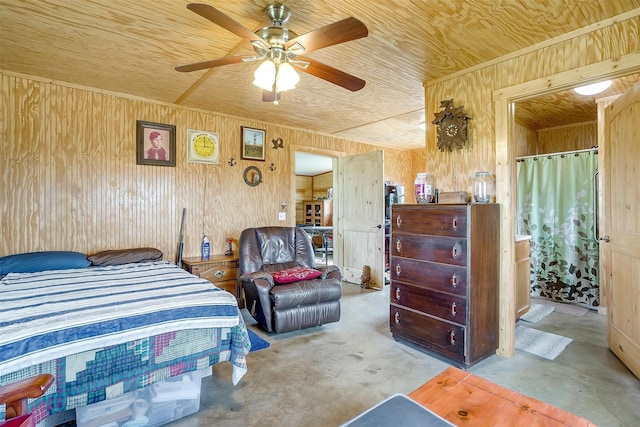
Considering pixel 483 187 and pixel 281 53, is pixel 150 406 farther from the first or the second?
pixel 483 187

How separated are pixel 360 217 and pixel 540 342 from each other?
277 cm

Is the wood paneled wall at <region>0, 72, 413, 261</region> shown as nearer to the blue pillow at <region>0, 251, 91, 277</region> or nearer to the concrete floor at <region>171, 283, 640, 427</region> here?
the blue pillow at <region>0, 251, 91, 277</region>

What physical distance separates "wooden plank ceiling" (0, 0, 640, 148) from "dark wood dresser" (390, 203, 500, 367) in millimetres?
1242

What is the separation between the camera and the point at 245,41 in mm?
2412

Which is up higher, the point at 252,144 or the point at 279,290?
the point at 252,144

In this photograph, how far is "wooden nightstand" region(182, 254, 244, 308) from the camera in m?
3.65

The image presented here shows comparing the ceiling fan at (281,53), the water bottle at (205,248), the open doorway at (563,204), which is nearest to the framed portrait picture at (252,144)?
the water bottle at (205,248)

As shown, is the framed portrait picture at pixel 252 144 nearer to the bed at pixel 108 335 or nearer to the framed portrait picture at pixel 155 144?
the framed portrait picture at pixel 155 144

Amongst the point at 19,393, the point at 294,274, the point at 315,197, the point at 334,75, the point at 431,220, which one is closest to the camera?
the point at 19,393

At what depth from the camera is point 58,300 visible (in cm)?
187

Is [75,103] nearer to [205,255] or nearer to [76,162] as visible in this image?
[76,162]

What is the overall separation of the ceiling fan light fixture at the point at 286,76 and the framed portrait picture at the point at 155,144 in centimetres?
224

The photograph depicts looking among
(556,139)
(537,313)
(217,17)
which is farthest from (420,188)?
(556,139)

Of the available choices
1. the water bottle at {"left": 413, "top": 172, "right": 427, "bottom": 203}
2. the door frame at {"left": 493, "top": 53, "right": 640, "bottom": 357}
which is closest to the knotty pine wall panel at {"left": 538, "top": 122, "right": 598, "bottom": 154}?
the door frame at {"left": 493, "top": 53, "right": 640, "bottom": 357}
